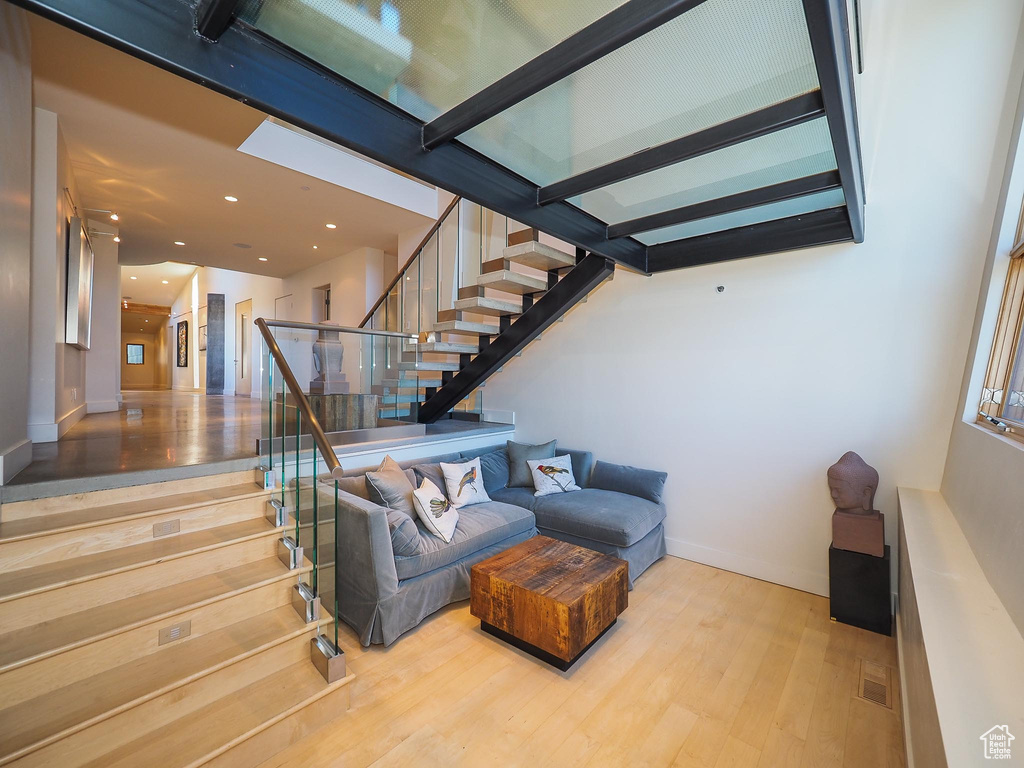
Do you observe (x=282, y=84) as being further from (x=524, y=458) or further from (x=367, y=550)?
(x=524, y=458)

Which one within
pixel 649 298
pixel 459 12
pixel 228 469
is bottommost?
pixel 228 469

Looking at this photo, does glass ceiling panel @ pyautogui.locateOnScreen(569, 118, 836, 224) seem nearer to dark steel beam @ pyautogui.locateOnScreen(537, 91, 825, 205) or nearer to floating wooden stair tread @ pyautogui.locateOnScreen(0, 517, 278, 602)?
dark steel beam @ pyautogui.locateOnScreen(537, 91, 825, 205)

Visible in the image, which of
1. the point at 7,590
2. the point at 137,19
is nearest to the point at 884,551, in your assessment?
the point at 137,19

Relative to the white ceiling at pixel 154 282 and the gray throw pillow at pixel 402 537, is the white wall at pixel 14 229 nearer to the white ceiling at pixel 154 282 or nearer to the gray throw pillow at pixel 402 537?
the gray throw pillow at pixel 402 537

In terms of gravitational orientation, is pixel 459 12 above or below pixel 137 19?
above

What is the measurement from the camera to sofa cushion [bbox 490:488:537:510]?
3.75 meters

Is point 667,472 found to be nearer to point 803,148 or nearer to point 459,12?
point 803,148

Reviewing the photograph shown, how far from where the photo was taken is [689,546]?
3.68m

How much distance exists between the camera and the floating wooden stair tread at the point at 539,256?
3223 millimetres

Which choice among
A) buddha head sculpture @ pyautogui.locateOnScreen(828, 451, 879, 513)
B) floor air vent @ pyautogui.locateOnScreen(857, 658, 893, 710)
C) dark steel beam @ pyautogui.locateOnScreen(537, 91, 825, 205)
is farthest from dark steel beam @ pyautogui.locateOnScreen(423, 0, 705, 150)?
floor air vent @ pyautogui.locateOnScreen(857, 658, 893, 710)

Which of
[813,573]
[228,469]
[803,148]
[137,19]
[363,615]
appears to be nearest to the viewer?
[137,19]

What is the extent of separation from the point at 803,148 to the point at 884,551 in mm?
2357

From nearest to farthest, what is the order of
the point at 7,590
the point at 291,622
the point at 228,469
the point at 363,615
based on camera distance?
the point at 7,590 → the point at 291,622 → the point at 363,615 → the point at 228,469

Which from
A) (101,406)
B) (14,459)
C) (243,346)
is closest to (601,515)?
(14,459)
